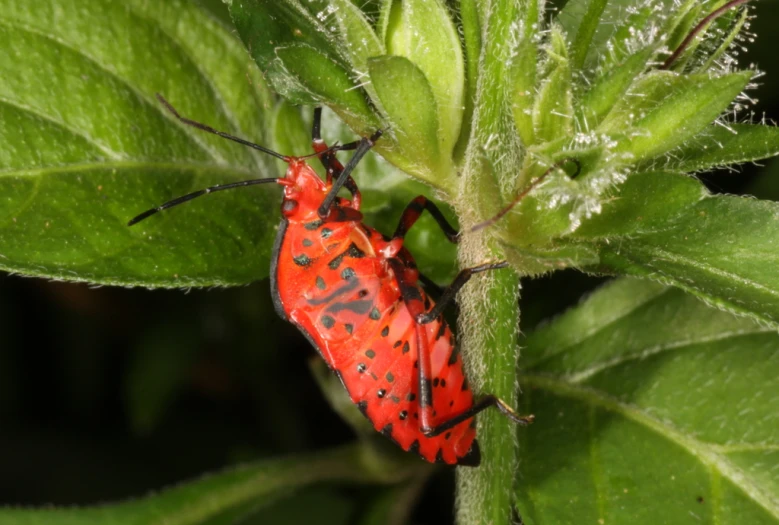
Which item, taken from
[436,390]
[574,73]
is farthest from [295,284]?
[574,73]

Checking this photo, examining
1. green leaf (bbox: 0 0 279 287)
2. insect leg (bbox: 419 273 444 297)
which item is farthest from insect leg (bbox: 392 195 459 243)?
green leaf (bbox: 0 0 279 287)

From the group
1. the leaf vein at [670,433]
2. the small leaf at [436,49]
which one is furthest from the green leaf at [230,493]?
the small leaf at [436,49]

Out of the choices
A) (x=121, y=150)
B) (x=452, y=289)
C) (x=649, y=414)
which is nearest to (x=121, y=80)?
(x=121, y=150)

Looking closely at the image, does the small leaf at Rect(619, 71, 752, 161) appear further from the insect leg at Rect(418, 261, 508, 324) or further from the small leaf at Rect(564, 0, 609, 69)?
the insect leg at Rect(418, 261, 508, 324)

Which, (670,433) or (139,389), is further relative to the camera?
(139,389)

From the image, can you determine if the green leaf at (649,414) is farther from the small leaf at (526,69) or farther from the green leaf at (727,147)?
the small leaf at (526,69)

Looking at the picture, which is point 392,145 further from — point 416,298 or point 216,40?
point 216,40

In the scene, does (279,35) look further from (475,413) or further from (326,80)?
(475,413)
